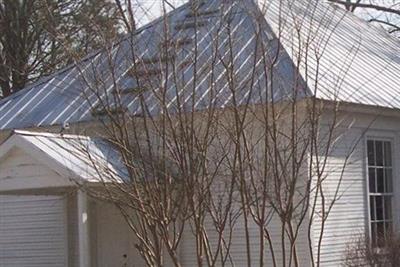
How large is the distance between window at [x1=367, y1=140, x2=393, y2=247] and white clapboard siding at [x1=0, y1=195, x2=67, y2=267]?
205 inches

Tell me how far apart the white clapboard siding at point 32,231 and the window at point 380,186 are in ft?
17.1

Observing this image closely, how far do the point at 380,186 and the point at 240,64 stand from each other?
440 cm

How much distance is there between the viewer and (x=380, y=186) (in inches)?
606

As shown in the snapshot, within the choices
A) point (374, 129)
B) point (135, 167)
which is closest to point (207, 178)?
point (135, 167)

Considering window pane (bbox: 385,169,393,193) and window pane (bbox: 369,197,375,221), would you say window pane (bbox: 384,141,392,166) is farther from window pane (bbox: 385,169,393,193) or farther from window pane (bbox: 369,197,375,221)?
window pane (bbox: 369,197,375,221)

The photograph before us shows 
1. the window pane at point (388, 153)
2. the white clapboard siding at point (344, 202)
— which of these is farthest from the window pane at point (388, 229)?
the window pane at point (388, 153)

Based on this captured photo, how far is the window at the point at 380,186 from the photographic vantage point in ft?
49.5

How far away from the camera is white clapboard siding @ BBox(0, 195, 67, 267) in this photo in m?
16.1

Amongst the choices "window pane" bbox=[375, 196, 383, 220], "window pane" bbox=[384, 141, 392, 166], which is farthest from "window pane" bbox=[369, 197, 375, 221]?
"window pane" bbox=[384, 141, 392, 166]

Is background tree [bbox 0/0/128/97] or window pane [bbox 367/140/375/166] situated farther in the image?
background tree [bbox 0/0/128/97]

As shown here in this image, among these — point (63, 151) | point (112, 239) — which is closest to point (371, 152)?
point (112, 239)

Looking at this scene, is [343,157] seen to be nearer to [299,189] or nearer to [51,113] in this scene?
[299,189]

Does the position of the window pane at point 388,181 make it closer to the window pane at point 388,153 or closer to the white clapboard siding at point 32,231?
the window pane at point 388,153

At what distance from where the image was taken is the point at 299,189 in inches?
505
